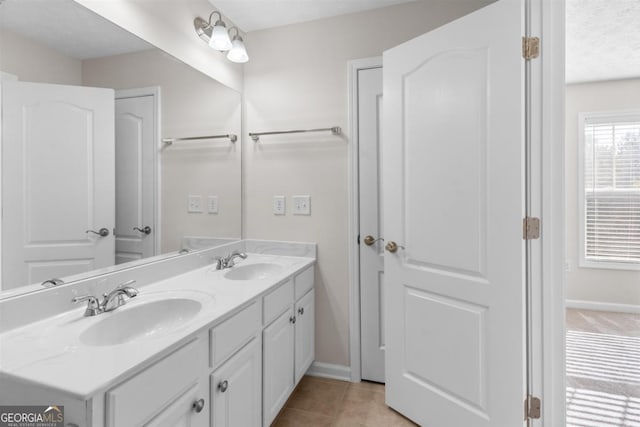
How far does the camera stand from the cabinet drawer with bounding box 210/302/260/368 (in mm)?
1129

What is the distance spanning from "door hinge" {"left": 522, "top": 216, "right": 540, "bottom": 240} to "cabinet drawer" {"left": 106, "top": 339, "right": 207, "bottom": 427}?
136cm

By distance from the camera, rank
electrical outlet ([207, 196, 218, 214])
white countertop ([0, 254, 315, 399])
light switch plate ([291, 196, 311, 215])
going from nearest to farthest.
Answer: white countertop ([0, 254, 315, 399])
electrical outlet ([207, 196, 218, 214])
light switch plate ([291, 196, 311, 215])

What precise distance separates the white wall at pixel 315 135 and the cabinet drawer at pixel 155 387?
122cm

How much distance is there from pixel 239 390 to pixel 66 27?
5.08ft

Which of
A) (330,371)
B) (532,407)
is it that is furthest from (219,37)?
(532,407)

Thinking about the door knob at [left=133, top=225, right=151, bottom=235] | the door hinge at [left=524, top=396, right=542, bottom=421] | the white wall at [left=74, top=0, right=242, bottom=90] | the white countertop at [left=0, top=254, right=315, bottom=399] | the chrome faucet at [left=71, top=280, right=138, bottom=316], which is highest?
the white wall at [left=74, top=0, right=242, bottom=90]

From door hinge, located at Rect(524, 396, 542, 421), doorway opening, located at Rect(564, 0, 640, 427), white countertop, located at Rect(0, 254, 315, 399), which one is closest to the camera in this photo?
white countertop, located at Rect(0, 254, 315, 399)

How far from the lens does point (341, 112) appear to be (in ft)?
6.95

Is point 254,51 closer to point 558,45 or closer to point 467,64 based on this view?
point 467,64

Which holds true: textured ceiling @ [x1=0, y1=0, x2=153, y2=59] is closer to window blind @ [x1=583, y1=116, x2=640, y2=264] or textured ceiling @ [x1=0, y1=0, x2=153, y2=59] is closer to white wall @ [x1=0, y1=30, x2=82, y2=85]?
white wall @ [x1=0, y1=30, x2=82, y2=85]

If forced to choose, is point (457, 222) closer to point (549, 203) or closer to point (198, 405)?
point (549, 203)

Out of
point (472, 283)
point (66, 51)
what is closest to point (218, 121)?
point (66, 51)

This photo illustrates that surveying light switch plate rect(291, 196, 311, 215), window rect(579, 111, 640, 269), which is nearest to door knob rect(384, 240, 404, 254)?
light switch plate rect(291, 196, 311, 215)

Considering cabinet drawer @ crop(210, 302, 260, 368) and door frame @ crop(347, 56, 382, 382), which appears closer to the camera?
cabinet drawer @ crop(210, 302, 260, 368)
